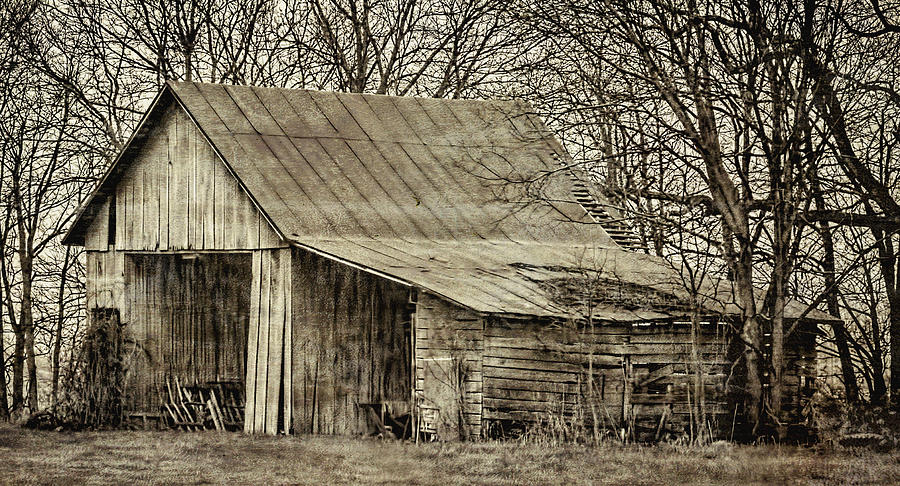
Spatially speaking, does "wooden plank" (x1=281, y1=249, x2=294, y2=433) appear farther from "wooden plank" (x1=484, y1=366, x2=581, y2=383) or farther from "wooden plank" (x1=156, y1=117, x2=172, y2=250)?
"wooden plank" (x1=484, y1=366, x2=581, y2=383)

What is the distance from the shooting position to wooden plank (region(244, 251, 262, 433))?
58.5 ft

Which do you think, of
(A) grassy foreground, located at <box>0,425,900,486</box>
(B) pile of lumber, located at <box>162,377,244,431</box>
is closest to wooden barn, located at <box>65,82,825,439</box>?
(B) pile of lumber, located at <box>162,377,244,431</box>

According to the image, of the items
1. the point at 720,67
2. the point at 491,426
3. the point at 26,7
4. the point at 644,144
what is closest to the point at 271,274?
the point at 491,426

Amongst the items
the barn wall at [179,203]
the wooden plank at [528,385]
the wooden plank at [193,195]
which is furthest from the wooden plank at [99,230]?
the wooden plank at [528,385]

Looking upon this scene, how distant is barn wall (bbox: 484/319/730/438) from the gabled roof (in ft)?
1.08

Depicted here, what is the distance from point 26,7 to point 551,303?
1342 centimetres

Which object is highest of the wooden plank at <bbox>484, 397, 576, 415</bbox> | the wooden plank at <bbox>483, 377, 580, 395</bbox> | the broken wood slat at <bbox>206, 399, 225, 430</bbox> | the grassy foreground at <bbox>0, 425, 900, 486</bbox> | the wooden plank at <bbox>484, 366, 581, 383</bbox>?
the wooden plank at <bbox>484, 366, 581, 383</bbox>

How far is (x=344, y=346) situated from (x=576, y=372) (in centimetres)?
344

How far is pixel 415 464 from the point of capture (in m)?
14.3

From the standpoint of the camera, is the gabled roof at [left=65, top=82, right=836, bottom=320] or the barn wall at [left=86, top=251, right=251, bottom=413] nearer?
the gabled roof at [left=65, top=82, right=836, bottom=320]

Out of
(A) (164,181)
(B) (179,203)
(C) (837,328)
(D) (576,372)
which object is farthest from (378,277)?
(C) (837,328)

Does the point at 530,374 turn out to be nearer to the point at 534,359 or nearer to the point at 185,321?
the point at 534,359

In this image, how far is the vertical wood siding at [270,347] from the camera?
17.6 metres

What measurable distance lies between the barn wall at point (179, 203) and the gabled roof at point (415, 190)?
26cm
